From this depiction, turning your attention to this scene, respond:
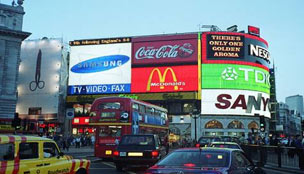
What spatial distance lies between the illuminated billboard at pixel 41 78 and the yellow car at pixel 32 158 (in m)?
64.4

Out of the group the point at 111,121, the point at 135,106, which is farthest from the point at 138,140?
the point at 135,106

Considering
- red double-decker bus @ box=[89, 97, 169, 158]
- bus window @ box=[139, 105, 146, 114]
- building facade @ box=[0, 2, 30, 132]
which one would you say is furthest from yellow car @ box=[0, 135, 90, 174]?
building facade @ box=[0, 2, 30, 132]

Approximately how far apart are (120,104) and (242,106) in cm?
5031

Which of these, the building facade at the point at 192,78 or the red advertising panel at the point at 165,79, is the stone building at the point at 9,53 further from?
the red advertising panel at the point at 165,79

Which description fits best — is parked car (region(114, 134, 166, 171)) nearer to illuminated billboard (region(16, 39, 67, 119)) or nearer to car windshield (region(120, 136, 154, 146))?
car windshield (region(120, 136, 154, 146))

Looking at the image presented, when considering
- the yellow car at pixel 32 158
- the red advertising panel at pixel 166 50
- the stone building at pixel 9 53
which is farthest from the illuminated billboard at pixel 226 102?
the yellow car at pixel 32 158

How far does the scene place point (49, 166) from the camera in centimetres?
884

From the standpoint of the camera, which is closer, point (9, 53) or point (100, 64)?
point (9, 53)

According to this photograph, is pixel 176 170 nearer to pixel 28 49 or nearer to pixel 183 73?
pixel 183 73

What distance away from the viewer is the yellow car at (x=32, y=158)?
300 inches

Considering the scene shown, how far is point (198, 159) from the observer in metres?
6.76

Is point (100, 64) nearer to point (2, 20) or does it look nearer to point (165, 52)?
point (165, 52)

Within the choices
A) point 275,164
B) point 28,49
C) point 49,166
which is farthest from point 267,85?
point 49,166

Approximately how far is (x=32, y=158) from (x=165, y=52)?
207ft
